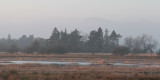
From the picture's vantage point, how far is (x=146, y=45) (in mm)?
118438

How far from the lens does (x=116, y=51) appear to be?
305 feet

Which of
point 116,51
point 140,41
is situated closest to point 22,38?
point 140,41

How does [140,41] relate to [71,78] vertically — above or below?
above

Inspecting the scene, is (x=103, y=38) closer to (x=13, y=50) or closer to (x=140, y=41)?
(x=140, y=41)

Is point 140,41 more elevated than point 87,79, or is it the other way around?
point 140,41

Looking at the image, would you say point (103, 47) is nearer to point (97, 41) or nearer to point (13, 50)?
point (97, 41)

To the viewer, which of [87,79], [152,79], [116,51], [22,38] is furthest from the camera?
[22,38]

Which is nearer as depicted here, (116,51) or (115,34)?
(116,51)

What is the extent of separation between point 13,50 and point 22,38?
78.7 metres

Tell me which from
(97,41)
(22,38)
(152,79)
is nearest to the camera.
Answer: (152,79)

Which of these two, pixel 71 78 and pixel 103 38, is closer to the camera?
pixel 71 78

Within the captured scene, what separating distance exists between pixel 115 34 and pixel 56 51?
111 feet

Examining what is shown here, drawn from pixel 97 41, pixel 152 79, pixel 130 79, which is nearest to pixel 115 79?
pixel 130 79

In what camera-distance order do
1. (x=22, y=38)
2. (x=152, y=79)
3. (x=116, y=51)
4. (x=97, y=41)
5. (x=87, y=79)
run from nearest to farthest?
(x=87, y=79), (x=152, y=79), (x=116, y=51), (x=97, y=41), (x=22, y=38)
